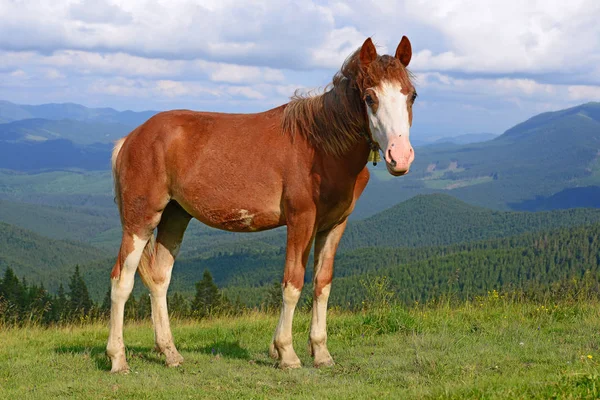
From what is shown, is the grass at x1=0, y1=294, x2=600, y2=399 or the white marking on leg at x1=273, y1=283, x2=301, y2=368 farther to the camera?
the white marking on leg at x1=273, y1=283, x2=301, y2=368

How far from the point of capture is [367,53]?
6992mm

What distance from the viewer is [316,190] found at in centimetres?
752

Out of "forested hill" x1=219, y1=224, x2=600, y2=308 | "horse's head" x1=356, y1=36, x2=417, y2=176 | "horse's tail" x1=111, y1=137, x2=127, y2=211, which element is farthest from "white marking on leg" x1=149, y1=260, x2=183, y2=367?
"forested hill" x1=219, y1=224, x2=600, y2=308

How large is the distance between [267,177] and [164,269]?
2.18 metres

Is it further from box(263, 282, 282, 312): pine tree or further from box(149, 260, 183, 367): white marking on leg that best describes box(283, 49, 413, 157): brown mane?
box(263, 282, 282, 312): pine tree

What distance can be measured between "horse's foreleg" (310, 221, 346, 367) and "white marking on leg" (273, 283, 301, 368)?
0.43 meters

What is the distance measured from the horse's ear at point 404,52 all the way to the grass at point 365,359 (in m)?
3.44

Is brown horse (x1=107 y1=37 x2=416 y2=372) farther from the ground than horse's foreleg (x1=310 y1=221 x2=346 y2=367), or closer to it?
farther from the ground

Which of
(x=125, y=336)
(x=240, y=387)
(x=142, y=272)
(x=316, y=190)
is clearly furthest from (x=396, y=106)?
(x=125, y=336)

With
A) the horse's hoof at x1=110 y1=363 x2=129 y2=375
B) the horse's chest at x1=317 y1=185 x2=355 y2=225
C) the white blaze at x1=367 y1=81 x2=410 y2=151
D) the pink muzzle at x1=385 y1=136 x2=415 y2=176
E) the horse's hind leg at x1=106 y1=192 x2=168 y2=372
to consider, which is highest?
the white blaze at x1=367 y1=81 x2=410 y2=151

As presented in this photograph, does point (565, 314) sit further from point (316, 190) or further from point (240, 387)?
point (240, 387)

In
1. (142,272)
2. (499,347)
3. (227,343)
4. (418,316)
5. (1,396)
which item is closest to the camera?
(1,396)

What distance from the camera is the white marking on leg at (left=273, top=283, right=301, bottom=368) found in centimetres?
768

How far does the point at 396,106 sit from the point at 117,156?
397cm
